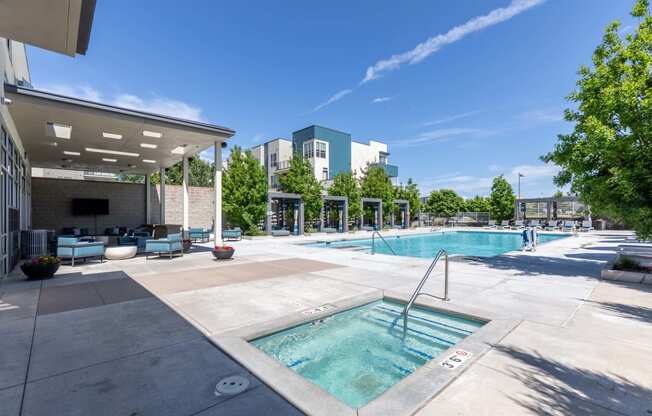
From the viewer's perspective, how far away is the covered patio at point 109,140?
8.03m

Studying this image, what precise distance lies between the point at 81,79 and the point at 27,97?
3.98 metres

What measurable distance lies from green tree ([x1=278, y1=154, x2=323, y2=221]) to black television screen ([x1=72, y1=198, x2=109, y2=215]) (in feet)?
37.8

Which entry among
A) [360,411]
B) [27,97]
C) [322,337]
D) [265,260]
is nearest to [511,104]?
[265,260]

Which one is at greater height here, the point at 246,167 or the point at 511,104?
the point at 511,104

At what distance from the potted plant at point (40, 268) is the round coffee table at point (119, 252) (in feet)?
8.69

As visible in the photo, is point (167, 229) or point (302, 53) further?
point (302, 53)

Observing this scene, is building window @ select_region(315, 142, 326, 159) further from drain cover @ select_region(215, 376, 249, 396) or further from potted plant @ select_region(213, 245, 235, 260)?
drain cover @ select_region(215, 376, 249, 396)

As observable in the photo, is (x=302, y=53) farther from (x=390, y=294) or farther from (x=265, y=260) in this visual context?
(x=390, y=294)

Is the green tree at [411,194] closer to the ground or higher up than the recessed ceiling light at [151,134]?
closer to the ground

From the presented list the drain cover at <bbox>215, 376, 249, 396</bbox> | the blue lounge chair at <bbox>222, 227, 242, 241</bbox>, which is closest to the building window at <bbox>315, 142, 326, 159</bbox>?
the blue lounge chair at <bbox>222, 227, 242, 241</bbox>

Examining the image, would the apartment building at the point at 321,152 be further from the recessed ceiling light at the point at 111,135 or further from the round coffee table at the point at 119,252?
the round coffee table at the point at 119,252

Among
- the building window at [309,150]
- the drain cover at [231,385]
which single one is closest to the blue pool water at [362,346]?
the drain cover at [231,385]

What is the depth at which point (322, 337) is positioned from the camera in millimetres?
4164

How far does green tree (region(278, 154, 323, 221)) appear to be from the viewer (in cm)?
2264
